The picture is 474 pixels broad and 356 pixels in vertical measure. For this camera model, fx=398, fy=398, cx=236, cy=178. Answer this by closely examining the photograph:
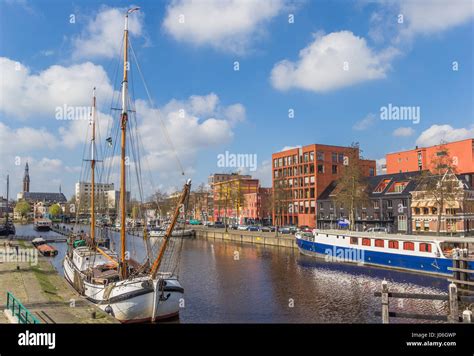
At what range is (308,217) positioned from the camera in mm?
99125

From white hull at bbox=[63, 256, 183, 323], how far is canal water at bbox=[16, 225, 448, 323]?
1894mm

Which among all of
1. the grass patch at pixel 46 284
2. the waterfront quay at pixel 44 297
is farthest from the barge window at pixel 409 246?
the grass patch at pixel 46 284

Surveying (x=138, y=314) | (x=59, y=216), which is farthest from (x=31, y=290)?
(x=59, y=216)

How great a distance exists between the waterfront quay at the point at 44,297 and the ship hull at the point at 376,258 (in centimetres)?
3407

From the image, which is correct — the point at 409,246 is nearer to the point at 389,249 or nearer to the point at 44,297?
the point at 389,249

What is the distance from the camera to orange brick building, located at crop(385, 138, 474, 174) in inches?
2992

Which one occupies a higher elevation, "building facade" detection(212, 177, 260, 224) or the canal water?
"building facade" detection(212, 177, 260, 224)

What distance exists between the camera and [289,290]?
34.4 m

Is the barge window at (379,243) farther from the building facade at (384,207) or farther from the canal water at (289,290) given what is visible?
the building facade at (384,207)

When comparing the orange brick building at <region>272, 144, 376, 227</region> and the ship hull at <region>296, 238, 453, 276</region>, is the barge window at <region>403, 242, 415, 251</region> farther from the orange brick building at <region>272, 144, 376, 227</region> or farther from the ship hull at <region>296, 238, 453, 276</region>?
the orange brick building at <region>272, 144, 376, 227</region>

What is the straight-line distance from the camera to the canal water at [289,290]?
87.9ft

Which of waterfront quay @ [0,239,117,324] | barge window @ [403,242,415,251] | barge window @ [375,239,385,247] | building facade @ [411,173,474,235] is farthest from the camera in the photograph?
building facade @ [411,173,474,235]

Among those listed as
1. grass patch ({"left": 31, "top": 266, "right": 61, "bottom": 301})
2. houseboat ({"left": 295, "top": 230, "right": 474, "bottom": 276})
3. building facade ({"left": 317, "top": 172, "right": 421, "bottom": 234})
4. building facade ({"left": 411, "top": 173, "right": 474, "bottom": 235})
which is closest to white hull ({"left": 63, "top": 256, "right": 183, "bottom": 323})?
grass patch ({"left": 31, "top": 266, "right": 61, "bottom": 301})
